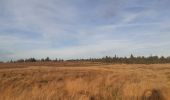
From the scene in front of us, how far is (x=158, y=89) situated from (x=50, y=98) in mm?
5685

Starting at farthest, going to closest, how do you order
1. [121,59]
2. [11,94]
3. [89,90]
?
1. [121,59]
2. [89,90]
3. [11,94]

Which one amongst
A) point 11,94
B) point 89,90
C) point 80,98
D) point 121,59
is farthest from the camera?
point 121,59

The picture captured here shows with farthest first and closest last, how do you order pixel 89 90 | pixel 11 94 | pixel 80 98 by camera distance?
pixel 89 90 → pixel 11 94 → pixel 80 98

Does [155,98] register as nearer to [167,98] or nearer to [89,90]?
[167,98]

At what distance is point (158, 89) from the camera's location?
15.5 m

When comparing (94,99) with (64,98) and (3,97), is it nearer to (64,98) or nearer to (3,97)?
(64,98)

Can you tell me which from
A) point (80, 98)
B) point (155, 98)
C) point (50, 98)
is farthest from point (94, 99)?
point (155, 98)

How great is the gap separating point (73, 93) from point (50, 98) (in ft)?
4.53

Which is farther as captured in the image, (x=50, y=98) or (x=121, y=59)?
(x=121, y=59)

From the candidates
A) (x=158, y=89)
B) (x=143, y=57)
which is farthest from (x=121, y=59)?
(x=158, y=89)

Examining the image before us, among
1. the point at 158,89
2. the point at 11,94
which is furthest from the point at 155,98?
the point at 11,94

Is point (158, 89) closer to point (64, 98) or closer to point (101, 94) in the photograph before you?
point (101, 94)

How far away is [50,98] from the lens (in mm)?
13070

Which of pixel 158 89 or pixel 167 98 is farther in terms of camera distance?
pixel 158 89
